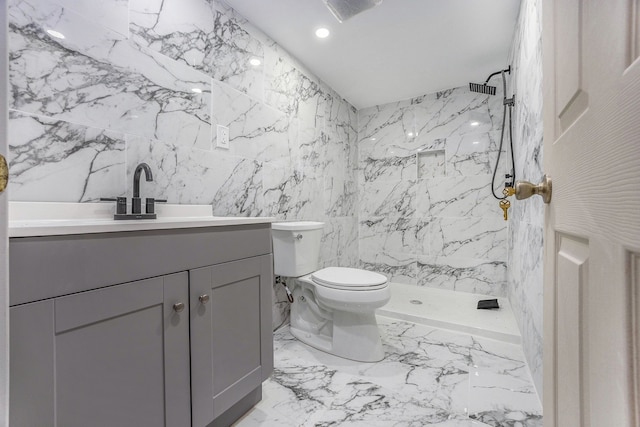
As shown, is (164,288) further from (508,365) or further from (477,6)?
(477,6)

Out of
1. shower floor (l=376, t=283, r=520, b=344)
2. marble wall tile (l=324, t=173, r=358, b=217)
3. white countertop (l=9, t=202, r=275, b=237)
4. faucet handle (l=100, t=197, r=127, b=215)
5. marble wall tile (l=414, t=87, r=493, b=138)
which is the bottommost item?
shower floor (l=376, t=283, r=520, b=344)

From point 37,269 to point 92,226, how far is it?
0.14 m

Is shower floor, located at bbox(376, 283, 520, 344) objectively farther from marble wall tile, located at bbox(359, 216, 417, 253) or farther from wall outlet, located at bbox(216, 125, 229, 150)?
wall outlet, located at bbox(216, 125, 229, 150)

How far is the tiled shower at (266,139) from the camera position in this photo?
1.06m

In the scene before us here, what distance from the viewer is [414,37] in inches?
79.4

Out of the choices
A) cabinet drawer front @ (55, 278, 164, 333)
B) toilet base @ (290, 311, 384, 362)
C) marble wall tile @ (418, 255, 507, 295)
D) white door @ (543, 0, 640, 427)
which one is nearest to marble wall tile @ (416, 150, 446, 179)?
marble wall tile @ (418, 255, 507, 295)

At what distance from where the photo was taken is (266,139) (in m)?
2.01

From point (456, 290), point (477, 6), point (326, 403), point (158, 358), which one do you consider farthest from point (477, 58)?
point (158, 358)

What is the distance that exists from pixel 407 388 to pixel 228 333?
98 centimetres

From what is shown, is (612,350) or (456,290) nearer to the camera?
(612,350)

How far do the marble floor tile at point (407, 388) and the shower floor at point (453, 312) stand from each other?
85 mm

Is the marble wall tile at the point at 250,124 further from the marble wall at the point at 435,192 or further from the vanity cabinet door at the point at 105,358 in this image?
the marble wall at the point at 435,192

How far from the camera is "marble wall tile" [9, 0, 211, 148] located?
0.99 m

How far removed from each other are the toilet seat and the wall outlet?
100 cm
